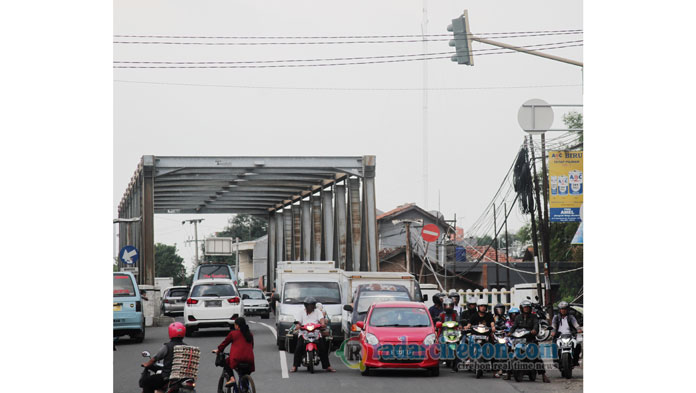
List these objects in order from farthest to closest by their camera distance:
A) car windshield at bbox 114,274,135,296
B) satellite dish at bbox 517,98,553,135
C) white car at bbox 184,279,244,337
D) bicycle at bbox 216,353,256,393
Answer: white car at bbox 184,279,244,337
car windshield at bbox 114,274,135,296
satellite dish at bbox 517,98,553,135
bicycle at bbox 216,353,256,393

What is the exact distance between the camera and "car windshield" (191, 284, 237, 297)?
74.6 feet

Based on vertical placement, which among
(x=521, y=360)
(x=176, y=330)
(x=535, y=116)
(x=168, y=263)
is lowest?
(x=168, y=263)

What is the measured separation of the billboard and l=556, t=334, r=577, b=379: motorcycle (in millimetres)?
3350

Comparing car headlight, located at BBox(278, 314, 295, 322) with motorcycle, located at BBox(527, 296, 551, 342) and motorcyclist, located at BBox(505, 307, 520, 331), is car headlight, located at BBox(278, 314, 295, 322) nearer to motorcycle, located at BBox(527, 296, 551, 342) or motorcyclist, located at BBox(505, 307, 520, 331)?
motorcyclist, located at BBox(505, 307, 520, 331)

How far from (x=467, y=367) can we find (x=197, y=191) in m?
26.5

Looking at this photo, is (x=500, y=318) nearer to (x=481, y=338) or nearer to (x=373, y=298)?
(x=481, y=338)

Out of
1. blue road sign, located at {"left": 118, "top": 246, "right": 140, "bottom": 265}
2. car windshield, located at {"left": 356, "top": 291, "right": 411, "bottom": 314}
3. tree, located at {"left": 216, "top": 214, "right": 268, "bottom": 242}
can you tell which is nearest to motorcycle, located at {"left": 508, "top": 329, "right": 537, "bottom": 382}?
A: car windshield, located at {"left": 356, "top": 291, "right": 411, "bottom": 314}

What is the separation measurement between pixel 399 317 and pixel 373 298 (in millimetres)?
3517

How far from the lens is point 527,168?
21.7 metres

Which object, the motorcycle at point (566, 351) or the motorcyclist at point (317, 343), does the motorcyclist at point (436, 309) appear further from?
the motorcycle at point (566, 351)

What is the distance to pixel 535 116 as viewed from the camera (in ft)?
56.6

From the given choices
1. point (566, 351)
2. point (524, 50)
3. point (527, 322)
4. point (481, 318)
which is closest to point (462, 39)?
point (524, 50)

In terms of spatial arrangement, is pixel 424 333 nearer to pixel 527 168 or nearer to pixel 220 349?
pixel 220 349
